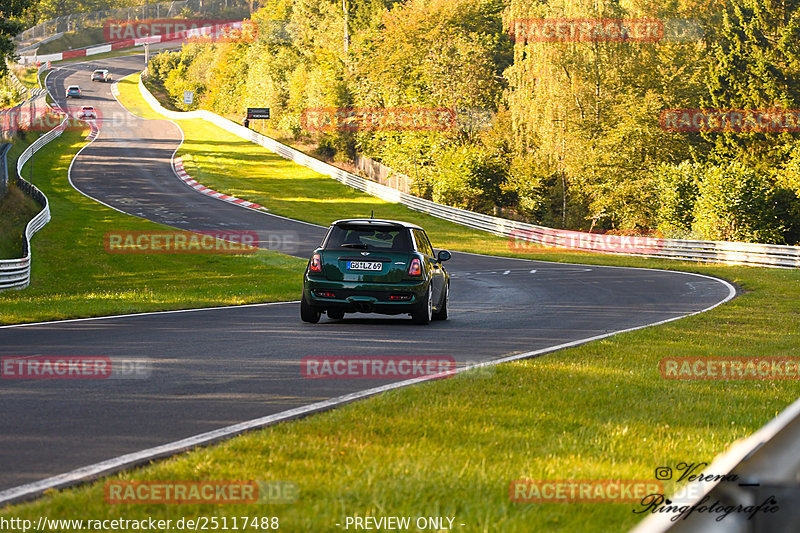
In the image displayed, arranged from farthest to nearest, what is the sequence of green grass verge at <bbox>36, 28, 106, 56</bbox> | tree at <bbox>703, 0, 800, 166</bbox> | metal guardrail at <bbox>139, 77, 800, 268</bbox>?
green grass verge at <bbox>36, 28, 106, 56</bbox>, tree at <bbox>703, 0, 800, 166</bbox>, metal guardrail at <bbox>139, 77, 800, 268</bbox>

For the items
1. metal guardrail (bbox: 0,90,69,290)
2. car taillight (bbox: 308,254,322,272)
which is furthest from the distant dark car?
car taillight (bbox: 308,254,322,272)

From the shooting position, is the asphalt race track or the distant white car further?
the distant white car

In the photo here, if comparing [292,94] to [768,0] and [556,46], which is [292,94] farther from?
[768,0]

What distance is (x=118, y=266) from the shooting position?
1142 inches

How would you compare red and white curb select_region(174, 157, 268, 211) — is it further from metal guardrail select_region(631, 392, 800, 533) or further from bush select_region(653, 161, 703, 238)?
metal guardrail select_region(631, 392, 800, 533)

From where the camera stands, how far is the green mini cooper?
1353 centimetres

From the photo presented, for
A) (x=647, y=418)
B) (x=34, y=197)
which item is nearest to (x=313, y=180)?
(x=34, y=197)

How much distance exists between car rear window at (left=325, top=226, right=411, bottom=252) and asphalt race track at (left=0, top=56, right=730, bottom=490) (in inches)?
49.4

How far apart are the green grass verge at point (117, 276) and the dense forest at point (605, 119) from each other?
966 inches

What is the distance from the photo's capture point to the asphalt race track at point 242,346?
19.9 feet

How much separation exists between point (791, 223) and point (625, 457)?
44860 mm

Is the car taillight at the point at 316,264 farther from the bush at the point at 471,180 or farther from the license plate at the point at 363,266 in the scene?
the bush at the point at 471,180

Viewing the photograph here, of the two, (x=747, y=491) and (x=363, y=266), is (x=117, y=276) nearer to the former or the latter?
(x=363, y=266)

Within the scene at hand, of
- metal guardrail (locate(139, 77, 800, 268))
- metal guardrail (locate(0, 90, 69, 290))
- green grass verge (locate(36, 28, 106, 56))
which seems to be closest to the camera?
metal guardrail (locate(0, 90, 69, 290))
